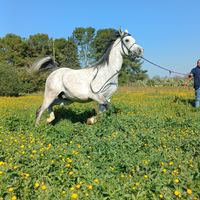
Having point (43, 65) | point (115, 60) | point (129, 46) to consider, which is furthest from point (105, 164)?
point (43, 65)

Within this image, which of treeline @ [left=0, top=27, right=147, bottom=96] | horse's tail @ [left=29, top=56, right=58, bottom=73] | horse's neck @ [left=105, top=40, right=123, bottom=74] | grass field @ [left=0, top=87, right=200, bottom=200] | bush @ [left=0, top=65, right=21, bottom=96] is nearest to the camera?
grass field @ [left=0, top=87, right=200, bottom=200]

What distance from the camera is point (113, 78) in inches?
198

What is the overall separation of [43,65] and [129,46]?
2.95 m

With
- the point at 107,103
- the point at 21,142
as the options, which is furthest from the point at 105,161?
the point at 107,103

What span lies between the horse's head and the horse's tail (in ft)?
8.26

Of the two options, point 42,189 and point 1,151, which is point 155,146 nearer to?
point 42,189

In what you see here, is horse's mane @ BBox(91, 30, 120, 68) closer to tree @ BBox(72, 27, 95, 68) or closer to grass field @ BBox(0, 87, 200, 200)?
grass field @ BBox(0, 87, 200, 200)

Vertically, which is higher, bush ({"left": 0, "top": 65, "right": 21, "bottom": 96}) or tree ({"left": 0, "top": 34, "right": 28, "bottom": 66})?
tree ({"left": 0, "top": 34, "right": 28, "bottom": 66})

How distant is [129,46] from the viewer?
489 cm

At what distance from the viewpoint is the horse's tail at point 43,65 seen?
231 inches

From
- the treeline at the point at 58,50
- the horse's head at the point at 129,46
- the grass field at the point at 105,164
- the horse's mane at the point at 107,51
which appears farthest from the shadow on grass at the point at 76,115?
the treeline at the point at 58,50

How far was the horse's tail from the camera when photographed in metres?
5.88

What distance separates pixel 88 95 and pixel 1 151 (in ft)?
8.57

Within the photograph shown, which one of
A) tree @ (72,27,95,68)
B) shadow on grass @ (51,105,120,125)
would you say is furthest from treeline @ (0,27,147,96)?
shadow on grass @ (51,105,120,125)
